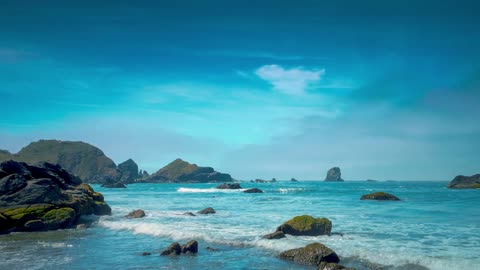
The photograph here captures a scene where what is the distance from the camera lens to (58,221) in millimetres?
27438

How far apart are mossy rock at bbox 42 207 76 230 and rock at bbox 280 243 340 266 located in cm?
1973

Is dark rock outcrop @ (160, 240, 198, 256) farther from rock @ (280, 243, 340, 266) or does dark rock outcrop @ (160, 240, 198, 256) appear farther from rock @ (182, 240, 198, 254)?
rock @ (280, 243, 340, 266)

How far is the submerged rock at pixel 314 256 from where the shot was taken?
1554 cm

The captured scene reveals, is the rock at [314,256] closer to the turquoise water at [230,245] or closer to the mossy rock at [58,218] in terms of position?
the turquoise water at [230,245]

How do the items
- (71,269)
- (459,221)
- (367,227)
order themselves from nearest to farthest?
(71,269), (367,227), (459,221)

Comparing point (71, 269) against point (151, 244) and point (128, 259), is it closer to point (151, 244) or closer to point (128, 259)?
point (128, 259)

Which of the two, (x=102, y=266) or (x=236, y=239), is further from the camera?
(x=236, y=239)

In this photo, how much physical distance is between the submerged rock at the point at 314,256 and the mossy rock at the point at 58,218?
19726 mm

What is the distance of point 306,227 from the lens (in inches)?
908

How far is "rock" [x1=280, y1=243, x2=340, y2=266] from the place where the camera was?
51.0ft

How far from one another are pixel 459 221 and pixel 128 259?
28.3m

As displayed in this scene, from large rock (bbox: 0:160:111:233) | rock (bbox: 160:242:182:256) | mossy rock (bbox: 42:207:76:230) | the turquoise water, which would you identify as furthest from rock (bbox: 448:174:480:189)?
rock (bbox: 160:242:182:256)

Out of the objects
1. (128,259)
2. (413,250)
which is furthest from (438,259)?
(128,259)

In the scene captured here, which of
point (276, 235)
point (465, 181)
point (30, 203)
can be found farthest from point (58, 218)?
point (465, 181)
